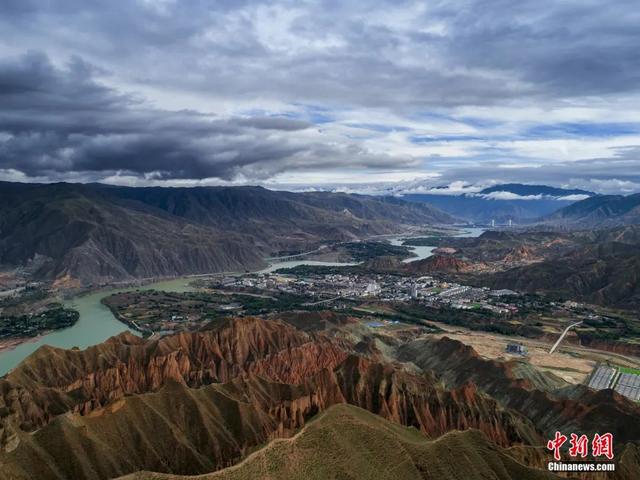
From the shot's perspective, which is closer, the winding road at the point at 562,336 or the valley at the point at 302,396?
the valley at the point at 302,396

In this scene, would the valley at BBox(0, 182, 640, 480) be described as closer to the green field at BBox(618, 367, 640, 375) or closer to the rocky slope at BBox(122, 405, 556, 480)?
the rocky slope at BBox(122, 405, 556, 480)

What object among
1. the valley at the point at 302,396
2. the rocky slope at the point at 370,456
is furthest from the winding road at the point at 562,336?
the rocky slope at the point at 370,456

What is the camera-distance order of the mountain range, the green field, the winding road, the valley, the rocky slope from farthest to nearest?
the winding road → the green field → the valley → the mountain range → the rocky slope

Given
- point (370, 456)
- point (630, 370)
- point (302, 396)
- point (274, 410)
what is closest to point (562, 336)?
point (630, 370)

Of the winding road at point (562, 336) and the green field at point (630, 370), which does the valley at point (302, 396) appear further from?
the green field at point (630, 370)

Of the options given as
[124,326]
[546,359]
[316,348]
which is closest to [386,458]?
[316,348]

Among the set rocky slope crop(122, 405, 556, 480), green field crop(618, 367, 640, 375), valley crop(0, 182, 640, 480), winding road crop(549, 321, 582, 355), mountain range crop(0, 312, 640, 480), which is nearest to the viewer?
rocky slope crop(122, 405, 556, 480)

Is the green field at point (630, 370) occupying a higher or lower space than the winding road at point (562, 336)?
higher

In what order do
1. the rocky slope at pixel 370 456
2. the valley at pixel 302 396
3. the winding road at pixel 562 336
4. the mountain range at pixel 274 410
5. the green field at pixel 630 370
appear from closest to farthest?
1. the rocky slope at pixel 370 456
2. the mountain range at pixel 274 410
3. the valley at pixel 302 396
4. the green field at pixel 630 370
5. the winding road at pixel 562 336

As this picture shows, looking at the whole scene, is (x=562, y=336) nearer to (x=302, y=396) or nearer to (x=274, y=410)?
(x=302, y=396)

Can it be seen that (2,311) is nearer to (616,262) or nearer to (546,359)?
(546,359)

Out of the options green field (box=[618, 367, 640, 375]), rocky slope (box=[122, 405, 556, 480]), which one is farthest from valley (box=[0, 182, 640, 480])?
green field (box=[618, 367, 640, 375])

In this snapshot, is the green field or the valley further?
the green field
